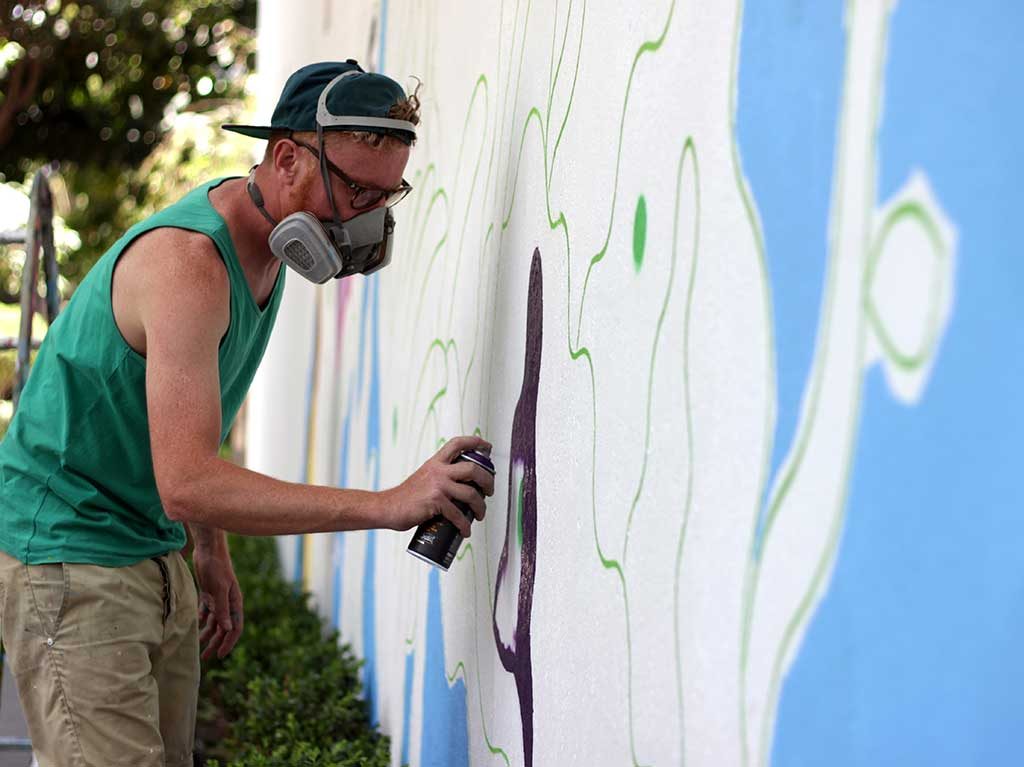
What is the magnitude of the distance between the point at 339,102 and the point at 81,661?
47.0 inches

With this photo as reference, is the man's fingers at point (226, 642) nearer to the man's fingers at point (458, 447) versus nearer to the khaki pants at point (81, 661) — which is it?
the khaki pants at point (81, 661)

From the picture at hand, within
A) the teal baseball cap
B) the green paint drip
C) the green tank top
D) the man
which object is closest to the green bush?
the man

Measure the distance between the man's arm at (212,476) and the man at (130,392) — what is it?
3 centimetres

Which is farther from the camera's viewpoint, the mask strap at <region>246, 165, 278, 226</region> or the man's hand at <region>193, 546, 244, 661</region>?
the man's hand at <region>193, 546, 244, 661</region>

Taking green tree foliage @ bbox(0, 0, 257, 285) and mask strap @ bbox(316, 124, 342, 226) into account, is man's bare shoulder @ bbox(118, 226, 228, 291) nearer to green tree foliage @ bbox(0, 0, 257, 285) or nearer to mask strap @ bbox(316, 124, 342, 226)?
mask strap @ bbox(316, 124, 342, 226)

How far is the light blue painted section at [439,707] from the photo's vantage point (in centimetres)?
309

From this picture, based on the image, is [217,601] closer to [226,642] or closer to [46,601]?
[226,642]

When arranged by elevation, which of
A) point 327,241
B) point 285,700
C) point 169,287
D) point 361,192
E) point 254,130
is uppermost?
point 254,130

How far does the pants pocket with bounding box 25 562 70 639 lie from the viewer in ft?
8.86

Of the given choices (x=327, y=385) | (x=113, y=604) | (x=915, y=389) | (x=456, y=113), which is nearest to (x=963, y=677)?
(x=915, y=389)

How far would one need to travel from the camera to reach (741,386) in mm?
1499

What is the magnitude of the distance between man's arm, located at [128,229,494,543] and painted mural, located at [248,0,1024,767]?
0.18 m

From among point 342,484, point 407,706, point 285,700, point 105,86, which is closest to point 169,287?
point 407,706

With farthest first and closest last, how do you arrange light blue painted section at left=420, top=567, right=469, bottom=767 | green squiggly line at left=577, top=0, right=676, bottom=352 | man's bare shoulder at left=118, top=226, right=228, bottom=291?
light blue painted section at left=420, top=567, right=469, bottom=767 → man's bare shoulder at left=118, top=226, right=228, bottom=291 → green squiggly line at left=577, top=0, right=676, bottom=352
